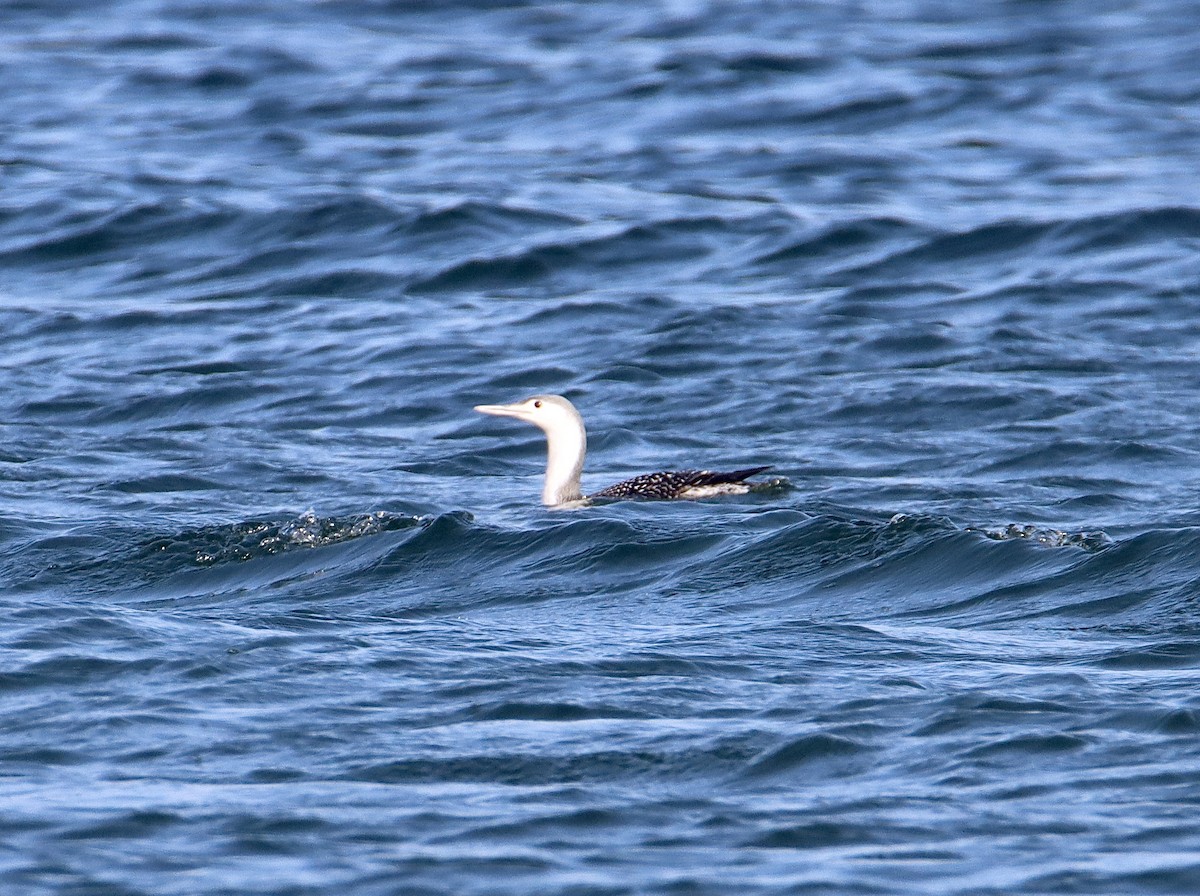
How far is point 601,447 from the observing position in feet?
43.5

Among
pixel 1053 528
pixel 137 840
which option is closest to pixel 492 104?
pixel 1053 528

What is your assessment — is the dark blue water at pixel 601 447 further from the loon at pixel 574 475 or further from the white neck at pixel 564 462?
the white neck at pixel 564 462

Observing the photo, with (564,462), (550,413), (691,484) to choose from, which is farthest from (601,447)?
(691,484)

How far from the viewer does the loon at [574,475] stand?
1081cm

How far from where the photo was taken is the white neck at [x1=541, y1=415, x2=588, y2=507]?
11.3 metres

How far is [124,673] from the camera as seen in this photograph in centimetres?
735

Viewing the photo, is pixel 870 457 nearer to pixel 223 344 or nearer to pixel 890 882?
pixel 223 344

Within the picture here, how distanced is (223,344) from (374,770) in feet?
29.6

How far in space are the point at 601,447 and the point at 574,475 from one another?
1.81m

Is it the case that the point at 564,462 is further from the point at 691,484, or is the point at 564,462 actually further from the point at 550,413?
the point at 691,484

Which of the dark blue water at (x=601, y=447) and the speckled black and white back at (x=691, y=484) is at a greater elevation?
the dark blue water at (x=601, y=447)

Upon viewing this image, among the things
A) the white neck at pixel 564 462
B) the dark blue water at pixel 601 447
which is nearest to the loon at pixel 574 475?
the white neck at pixel 564 462

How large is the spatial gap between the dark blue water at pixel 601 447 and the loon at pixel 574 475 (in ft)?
0.83

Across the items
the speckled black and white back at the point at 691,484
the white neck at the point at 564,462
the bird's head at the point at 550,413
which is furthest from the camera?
the bird's head at the point at 550,413
